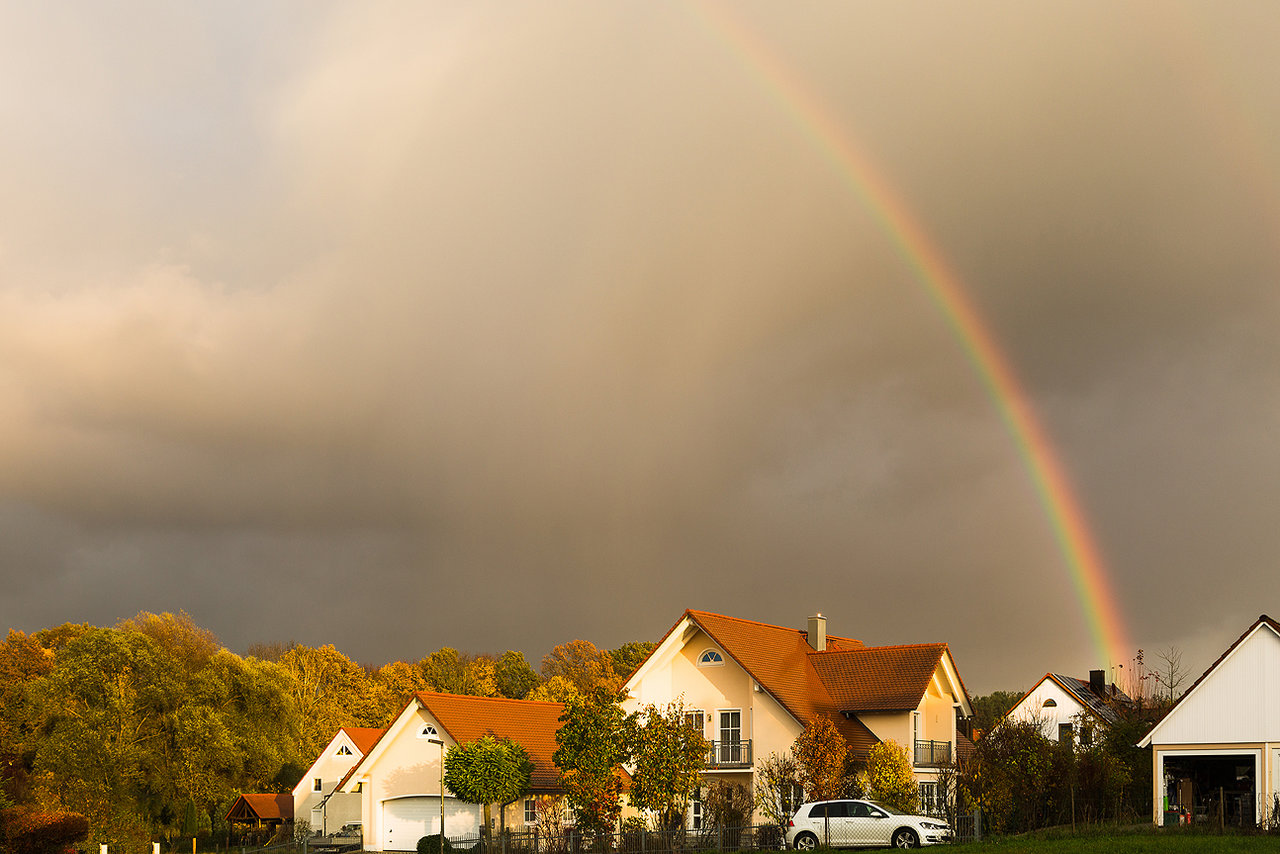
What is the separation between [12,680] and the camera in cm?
7075

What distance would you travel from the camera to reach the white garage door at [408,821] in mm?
53656

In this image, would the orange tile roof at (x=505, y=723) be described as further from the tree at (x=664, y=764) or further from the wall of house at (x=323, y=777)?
the wall of house at (x=323, y=777)

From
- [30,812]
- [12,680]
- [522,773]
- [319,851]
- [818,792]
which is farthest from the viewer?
[12,680]

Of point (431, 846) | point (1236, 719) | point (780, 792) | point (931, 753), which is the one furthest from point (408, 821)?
point (1236, 719)

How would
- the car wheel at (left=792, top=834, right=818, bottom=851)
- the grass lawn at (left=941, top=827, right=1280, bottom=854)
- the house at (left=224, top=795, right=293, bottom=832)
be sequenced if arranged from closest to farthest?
the grass lawn at (left=941, top=827, right=1280, bottom=854) → the car wheel at (left=792, top=834, right=818, bottom=851) → the house at (left=224, top=795, right=293, bottom=832)

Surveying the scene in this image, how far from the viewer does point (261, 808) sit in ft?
222

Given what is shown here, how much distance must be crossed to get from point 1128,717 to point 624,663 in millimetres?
61514

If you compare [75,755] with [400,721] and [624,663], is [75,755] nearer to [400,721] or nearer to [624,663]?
[400,721]

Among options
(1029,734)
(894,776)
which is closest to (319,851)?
(894,776)

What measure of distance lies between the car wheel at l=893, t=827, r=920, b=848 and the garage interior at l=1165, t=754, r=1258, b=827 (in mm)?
9305

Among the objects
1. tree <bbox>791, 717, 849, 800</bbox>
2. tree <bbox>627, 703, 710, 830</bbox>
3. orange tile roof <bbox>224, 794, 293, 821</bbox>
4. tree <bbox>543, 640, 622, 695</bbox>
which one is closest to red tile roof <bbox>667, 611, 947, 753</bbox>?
tree <bbox>791, 717, 849, 800</bbox>

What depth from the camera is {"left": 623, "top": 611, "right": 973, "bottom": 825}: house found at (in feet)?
158

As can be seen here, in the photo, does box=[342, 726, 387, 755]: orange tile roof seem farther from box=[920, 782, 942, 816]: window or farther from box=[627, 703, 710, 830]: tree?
box=[920, 782, 942, 816]: window

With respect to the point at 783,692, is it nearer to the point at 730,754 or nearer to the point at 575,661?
the point at 730,754
